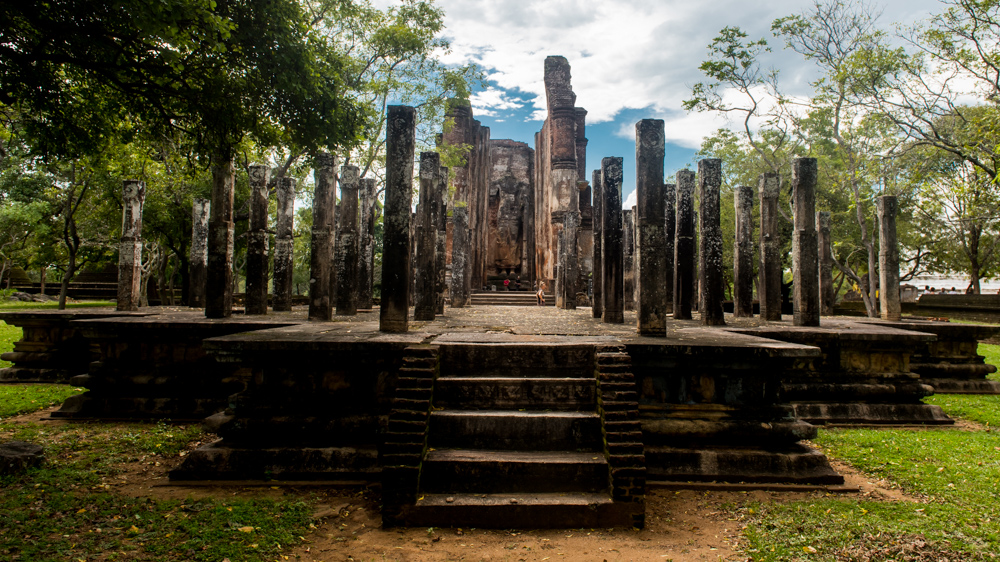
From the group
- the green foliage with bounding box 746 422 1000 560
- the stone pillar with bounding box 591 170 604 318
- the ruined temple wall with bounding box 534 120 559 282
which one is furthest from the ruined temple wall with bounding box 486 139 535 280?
the green foliage with bounding box 746 422 1000 560

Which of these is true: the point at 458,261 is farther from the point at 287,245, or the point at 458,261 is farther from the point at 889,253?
the point at 889,253

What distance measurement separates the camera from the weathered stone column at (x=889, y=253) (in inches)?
403

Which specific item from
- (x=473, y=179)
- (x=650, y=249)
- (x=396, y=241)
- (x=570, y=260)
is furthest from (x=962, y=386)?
(x=473, y=179)

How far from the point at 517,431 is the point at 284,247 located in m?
7.52

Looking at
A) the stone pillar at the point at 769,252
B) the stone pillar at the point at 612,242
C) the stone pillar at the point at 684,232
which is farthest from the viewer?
the stone pillar at the point at 769,252

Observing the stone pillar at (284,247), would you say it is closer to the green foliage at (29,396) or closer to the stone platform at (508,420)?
the green foliage at (29,396)

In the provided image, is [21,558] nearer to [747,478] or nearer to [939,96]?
[747,478]

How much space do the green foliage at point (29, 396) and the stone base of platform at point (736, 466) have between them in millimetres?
8434

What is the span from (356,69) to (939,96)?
16.0 meters

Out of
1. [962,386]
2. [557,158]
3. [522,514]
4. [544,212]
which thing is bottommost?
[522,514]

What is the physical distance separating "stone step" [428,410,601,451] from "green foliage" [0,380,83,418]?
22.3ft

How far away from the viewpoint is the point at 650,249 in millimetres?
5961

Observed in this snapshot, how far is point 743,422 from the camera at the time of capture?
15.6ft

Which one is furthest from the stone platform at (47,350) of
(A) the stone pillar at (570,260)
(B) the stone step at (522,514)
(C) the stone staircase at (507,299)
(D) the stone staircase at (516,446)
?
(C) the stone staircase at (507,299)
